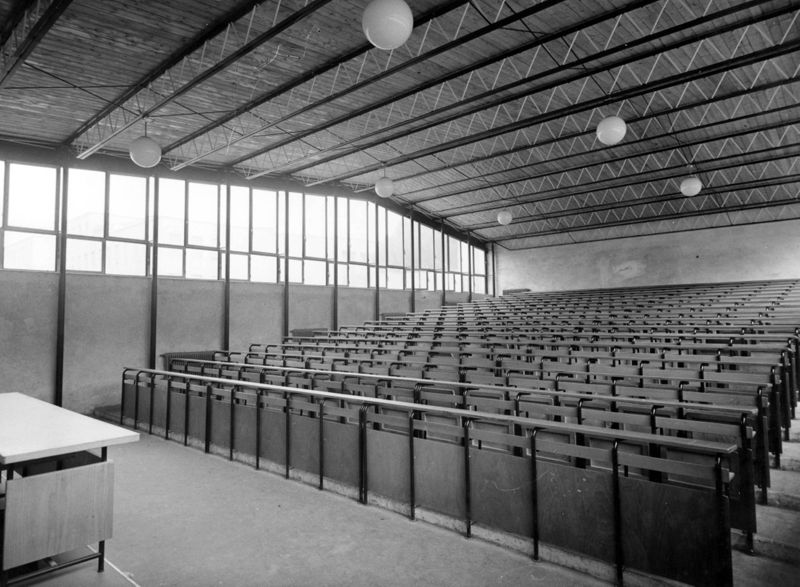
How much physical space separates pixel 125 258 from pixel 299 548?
8.89 meters

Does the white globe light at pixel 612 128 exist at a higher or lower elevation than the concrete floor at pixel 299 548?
higher

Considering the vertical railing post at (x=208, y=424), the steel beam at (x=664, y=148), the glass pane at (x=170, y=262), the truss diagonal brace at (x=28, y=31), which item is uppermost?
the steel beam at (x=664, y=148)

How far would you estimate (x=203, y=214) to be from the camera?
11406 mm

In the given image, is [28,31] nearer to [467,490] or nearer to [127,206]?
[127,206]

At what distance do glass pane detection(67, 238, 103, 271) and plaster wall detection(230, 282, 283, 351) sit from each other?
8.56ft

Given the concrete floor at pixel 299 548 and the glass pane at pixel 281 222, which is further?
the glass pane at pixel 281 222

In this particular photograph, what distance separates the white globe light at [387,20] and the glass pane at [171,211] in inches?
315

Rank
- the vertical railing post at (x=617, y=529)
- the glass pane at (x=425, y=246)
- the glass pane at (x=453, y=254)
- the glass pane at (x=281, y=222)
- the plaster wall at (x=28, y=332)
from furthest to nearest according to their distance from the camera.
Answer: the glass pane at (x=453, y=254) → the glass pane at (x=425, y=246) → the glass pane at (x=281, y=222) → the plaster wall at (x=28, y=332) → the vertical railing post at (x=617, y=529)

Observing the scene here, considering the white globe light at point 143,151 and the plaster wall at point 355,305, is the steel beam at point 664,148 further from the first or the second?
the white globe light at point 143,151

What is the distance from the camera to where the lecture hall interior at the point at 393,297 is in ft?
9.29

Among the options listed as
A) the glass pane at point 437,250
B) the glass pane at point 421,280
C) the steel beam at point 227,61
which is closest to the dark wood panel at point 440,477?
the steel beam at point 227,61

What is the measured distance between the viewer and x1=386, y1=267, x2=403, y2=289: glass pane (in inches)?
610

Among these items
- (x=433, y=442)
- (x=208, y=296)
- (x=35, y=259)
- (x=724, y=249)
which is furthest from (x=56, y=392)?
(x=724, y=249)

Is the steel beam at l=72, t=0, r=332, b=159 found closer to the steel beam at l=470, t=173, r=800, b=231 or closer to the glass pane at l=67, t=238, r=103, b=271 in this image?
the glass pane at l=67, t=238, r=103, b=271
